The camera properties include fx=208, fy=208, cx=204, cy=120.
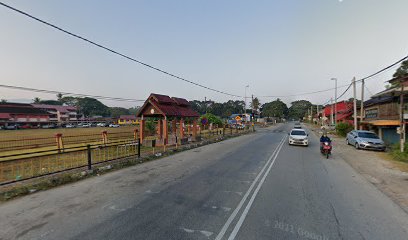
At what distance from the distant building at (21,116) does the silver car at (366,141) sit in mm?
84234

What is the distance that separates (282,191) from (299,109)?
5871 inches

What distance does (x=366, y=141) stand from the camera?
1697 cm

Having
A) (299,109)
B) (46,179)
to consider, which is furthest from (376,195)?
(299,109)

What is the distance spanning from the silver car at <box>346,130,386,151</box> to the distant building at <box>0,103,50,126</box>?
84.2m

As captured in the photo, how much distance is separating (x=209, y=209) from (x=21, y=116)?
278ft

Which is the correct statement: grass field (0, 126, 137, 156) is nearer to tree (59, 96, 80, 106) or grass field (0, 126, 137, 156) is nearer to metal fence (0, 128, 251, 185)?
metal fence (0, 128, 251, 185)

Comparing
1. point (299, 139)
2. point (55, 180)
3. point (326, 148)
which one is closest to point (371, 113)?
point (299, 139)

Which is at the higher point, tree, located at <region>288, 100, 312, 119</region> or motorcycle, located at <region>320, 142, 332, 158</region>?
tree, located at <region>288, 100, 312, 119</region>

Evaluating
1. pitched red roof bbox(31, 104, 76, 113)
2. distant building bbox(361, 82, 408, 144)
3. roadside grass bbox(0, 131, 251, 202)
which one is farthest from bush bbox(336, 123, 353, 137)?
pitched red roof bbox(31, 104, 76, 113)

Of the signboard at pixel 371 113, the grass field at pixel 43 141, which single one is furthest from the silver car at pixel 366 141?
the grass field at pixel 43 141

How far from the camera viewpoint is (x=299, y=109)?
466 ft

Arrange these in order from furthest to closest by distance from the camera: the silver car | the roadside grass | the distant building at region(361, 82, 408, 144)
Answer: the distant building at region(361, 82, 408, 144)
the silver car
the roadside grass

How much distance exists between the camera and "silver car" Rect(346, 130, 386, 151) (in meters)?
16.4

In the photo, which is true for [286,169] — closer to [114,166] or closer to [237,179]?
[237,179]
